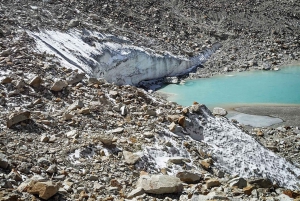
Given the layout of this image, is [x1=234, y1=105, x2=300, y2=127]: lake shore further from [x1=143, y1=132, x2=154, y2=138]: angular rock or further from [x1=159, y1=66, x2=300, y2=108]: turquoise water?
[x1=143, y1=132, x2=154, y2=138]: angular rock

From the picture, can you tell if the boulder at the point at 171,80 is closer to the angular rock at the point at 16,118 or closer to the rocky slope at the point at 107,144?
the rocky slope at the point at 107,144

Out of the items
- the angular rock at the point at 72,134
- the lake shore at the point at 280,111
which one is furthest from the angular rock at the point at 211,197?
the lake shore at the point at 280,111

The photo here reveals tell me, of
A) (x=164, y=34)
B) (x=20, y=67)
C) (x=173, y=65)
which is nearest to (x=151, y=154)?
(x=20, y=67)

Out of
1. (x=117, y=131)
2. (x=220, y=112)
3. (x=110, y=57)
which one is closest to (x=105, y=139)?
(x=117, y=131)

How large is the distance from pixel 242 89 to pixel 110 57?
758cm

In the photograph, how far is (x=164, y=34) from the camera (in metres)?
25.1

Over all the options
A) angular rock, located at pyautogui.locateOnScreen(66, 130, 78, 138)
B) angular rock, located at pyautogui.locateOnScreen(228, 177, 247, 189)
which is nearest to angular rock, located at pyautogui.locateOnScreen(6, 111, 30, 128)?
angular rock, located at pyautogui.locateOnScreen(66, 130, 78, 138)

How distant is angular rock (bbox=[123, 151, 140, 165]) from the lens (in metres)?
6.23

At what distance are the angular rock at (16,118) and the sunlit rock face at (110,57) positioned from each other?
5.65 m

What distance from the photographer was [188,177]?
607 centimetres

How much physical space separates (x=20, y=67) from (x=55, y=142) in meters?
3.88

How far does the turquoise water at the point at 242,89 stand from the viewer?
1789cm

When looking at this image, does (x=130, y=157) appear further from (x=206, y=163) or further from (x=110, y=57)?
(x=110, y=57)

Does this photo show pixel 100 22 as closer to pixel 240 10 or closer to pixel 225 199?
pixel 240 10
